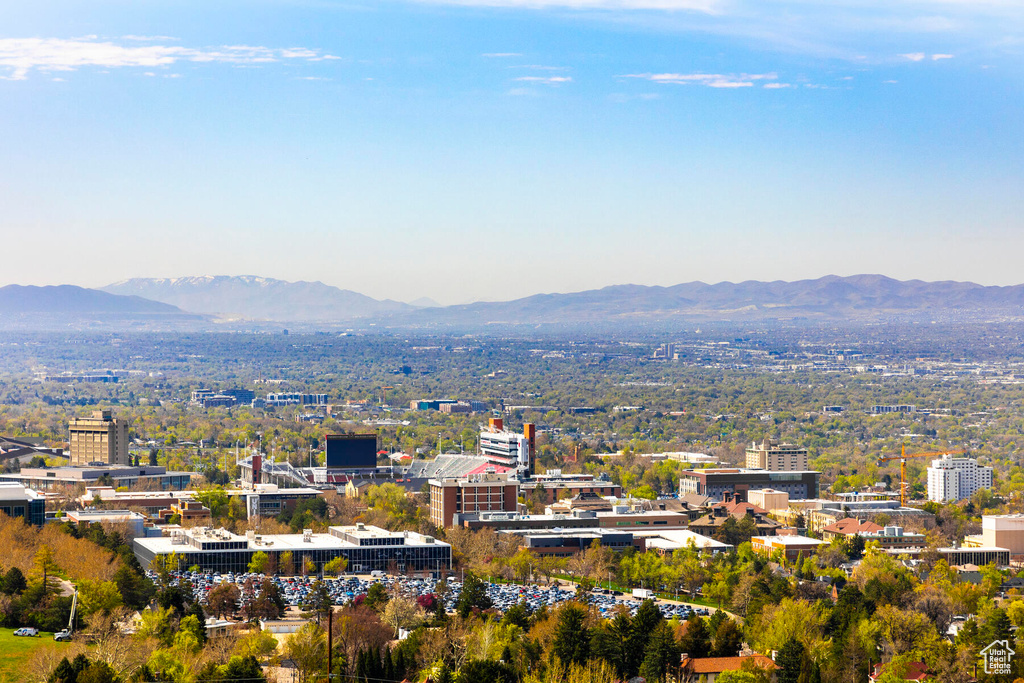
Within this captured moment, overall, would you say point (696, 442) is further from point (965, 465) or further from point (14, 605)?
point (14, 605)

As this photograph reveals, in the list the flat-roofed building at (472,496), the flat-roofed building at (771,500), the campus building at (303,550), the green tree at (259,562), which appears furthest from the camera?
the flat-roofed building at (771,500)

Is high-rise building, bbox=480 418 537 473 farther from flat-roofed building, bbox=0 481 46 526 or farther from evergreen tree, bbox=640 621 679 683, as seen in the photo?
evergreen tree, bbox=640 621 679 683

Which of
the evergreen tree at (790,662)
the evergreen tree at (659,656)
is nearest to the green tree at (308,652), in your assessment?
the evergreen tree at (659,656)

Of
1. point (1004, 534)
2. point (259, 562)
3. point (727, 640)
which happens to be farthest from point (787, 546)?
point (727, 640)

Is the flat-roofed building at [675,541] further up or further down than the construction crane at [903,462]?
further up

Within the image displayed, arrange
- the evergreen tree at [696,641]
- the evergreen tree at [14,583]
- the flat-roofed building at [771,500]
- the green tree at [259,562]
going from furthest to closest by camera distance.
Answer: the flat-roofed building at [771,500] → the green tree at [259,562] → the evergreen tree at [14,583] → the evergreen tree at [696,641]

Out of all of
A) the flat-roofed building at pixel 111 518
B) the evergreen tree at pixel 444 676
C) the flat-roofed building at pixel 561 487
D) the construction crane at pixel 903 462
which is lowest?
the construction crane at pixel 903 462

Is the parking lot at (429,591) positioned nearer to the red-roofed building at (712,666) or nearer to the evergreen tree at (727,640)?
the evergreen tree at (727,640)
